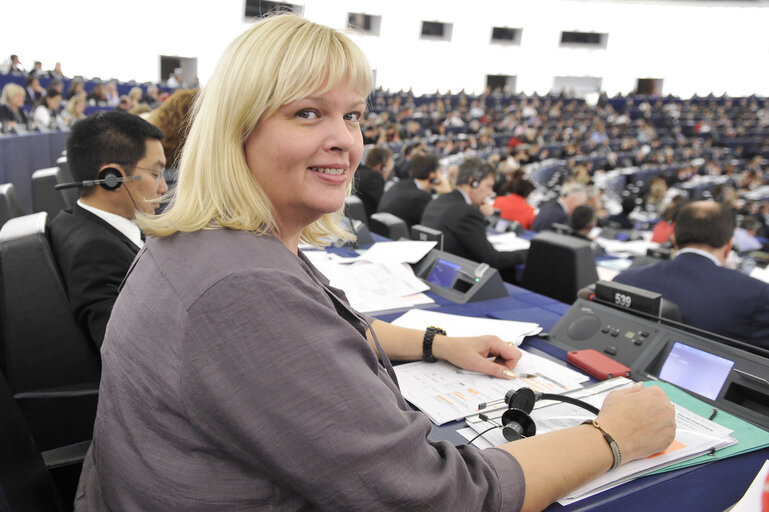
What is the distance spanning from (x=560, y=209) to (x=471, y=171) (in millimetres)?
1205

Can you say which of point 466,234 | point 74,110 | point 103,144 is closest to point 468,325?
point 103,144

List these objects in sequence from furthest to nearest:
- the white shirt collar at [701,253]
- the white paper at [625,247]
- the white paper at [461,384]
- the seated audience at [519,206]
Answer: the seated audience at [519,206]
the white paper at [625,247]
the white shirt collar at [701,253]
the white paper at [461,384]

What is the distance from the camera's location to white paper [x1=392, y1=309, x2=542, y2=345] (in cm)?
152

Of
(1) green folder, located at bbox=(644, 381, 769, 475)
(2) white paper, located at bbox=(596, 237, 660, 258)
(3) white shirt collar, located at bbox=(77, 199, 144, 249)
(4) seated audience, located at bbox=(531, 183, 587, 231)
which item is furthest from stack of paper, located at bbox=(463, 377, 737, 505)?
(4) seated audience, located at bbox=(531, 183, 587, 231)

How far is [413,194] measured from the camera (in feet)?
15.2

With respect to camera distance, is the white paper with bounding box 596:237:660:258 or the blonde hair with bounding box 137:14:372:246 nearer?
the blonde hair with bounding box 137:14:372:246

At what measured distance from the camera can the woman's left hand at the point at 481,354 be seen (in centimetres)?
125

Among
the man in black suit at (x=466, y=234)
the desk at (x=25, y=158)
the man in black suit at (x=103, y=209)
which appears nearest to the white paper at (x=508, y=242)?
the man in black suit at (x=466, y=234)

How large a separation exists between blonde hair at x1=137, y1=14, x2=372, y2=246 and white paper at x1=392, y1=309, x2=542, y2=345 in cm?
80

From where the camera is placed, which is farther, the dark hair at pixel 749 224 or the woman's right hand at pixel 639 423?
the dark hair at pixel 749 224

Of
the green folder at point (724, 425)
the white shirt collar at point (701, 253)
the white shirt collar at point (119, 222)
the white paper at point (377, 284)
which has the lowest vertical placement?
the white paper at point (377, 284)

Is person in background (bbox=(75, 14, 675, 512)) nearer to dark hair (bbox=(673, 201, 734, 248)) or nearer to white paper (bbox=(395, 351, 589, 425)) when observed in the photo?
white paper (bbox=(395, 351, 589, 425))

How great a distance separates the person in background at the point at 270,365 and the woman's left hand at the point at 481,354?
0.32 m

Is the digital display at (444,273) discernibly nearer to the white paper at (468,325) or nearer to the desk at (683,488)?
the white paper at (468,325)
